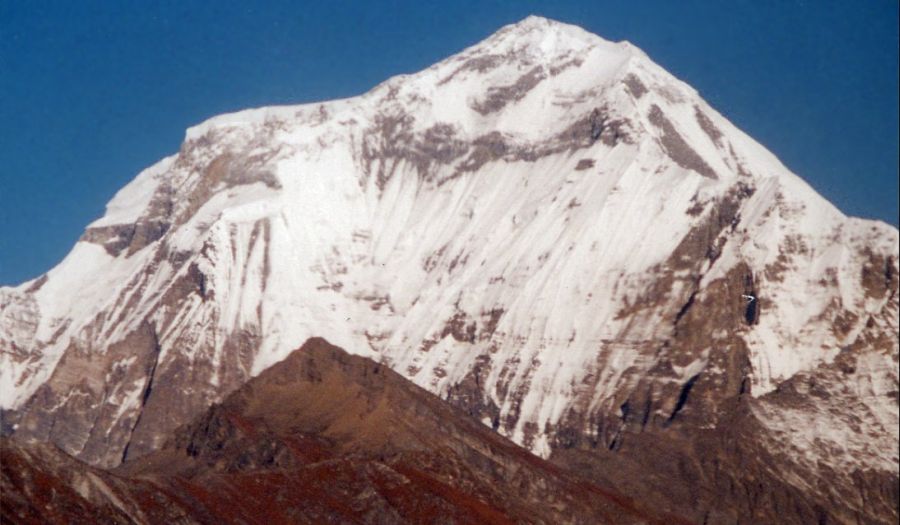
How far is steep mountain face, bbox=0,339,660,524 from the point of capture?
141 metres

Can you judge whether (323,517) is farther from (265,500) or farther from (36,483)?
(36,483)

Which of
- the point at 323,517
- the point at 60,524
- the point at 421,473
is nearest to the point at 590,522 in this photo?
the point at 421,473

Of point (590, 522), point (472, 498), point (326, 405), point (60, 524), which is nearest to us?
point (60, 524)

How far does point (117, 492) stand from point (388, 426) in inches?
1807

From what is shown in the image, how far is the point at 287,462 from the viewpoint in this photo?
579 feet

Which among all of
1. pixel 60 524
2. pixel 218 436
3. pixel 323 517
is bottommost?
pixel 60 524

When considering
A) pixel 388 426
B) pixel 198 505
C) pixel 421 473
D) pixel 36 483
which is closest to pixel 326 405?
pixel 388 426

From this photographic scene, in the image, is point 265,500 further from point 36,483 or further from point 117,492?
point 36,483

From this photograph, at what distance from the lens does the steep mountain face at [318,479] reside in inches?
5561

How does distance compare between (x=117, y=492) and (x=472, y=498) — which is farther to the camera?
(x=472, y=498)

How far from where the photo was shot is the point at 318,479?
554 ft

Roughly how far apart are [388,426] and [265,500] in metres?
27.9

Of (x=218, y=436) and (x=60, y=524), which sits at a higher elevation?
(x=218, y=436)

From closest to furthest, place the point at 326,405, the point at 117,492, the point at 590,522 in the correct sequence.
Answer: the point at 117,492
the point at 590,522
the point at 326,405
